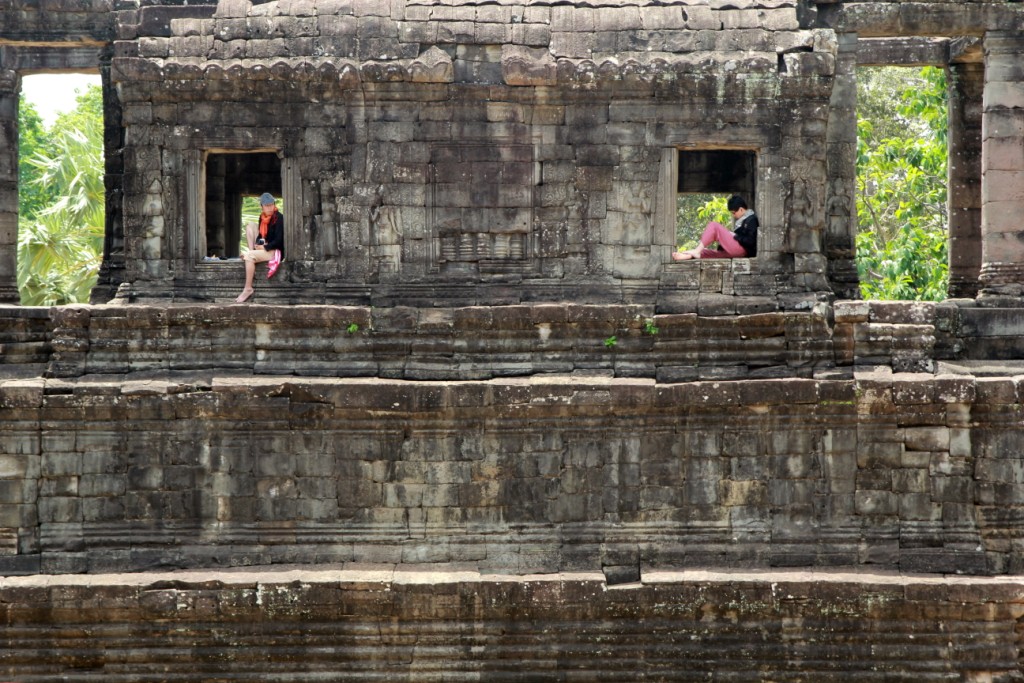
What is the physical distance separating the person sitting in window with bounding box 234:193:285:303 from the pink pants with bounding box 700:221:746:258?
356 cm

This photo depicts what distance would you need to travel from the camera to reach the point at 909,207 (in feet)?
61.5

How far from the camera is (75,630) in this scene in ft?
33.8

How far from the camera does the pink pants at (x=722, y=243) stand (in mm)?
11555

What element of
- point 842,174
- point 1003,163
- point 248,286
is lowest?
point 248,286

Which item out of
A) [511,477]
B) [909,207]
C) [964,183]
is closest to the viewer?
[511,477]

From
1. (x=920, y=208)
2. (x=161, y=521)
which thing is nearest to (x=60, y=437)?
(x=161, y=521)

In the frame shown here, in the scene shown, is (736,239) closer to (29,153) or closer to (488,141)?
(488,141)

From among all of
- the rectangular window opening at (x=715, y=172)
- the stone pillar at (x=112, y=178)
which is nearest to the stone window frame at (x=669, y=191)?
the rectangular window opening at (x=715, y=172)

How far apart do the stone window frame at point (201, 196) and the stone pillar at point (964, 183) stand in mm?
6683

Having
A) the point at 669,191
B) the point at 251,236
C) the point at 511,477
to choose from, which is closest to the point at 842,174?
the point at 669,191

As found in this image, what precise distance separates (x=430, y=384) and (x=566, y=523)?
152cm

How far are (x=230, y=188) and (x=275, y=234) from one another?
9.32 feet

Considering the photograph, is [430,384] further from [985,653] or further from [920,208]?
[920,208]

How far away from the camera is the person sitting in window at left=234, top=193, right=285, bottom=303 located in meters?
11.3
